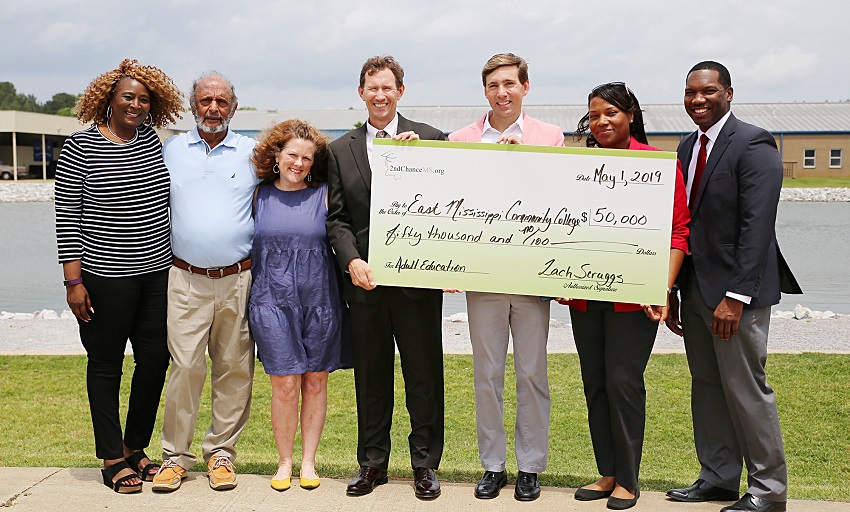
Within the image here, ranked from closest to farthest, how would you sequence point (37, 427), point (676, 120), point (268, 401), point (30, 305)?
point (37, 427) → point (268, 401) → point (30, 305) → point (676, 120)

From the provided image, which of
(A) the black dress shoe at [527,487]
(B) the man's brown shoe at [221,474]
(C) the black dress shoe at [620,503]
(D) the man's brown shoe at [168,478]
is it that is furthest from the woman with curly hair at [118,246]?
(C) the black dress shoe at [620,503]

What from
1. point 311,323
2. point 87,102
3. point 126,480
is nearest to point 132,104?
point 87,102

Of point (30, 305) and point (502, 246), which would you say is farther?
point (30, 305)

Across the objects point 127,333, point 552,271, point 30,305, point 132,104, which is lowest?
point 30,305

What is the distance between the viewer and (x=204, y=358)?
14.9 feet

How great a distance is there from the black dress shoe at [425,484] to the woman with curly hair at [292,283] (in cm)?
57

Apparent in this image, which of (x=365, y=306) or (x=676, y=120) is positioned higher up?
(x=676, y=120)

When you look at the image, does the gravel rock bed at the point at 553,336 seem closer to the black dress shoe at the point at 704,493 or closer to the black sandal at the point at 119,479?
the black dress shoe at the point at 704,493

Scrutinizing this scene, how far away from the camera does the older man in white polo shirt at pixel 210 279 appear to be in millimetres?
4363

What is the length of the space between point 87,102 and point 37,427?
3046mm

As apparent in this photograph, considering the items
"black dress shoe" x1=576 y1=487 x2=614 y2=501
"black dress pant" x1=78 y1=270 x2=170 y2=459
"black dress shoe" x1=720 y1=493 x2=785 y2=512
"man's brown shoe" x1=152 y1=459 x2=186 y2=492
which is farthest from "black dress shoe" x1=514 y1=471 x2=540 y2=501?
"black dress pant" x1=78 y1=270 x2=170 y2=459

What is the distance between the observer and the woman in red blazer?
4.06 metres

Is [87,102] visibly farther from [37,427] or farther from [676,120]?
[676,120]

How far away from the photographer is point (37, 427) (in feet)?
20.5
